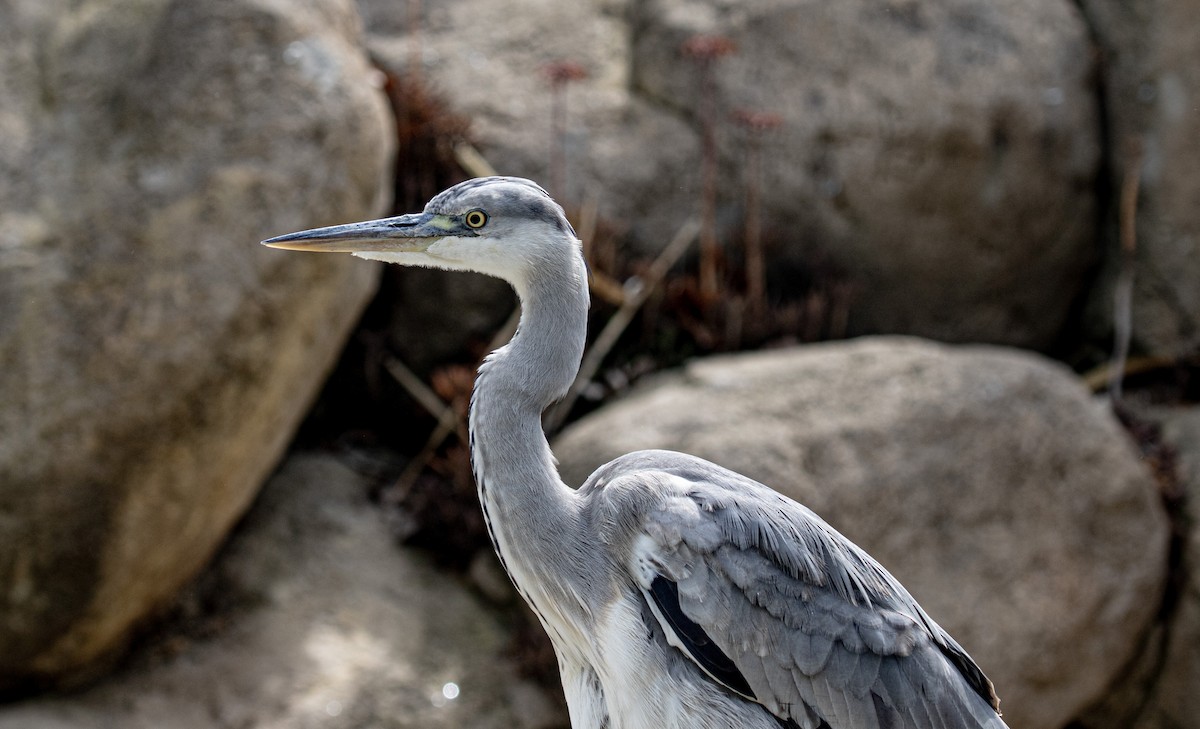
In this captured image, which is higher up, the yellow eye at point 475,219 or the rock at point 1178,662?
the yellow eye at point 475,219

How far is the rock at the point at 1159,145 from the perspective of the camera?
7.20 meters

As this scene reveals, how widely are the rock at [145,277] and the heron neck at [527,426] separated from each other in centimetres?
216

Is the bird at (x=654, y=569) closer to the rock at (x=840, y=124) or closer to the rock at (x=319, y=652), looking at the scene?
the rock at (x=319, y=652)

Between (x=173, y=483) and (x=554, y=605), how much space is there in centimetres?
237

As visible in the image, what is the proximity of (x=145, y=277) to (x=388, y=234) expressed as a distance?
6.79 ft

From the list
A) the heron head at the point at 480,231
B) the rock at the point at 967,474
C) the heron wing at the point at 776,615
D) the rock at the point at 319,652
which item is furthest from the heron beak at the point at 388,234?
→ the rock at the point at 319,652

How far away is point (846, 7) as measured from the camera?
7145 mm

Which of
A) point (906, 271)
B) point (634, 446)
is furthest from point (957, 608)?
point (906, 271)

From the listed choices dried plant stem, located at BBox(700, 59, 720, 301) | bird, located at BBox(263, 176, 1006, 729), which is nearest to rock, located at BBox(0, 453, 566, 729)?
dried plant stem, located at BBox(700, 59, 720, 301)

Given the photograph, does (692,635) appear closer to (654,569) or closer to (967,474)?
(654,569)

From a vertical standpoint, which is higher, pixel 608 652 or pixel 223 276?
pixel 608 652

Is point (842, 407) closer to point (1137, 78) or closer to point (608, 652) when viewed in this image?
point (608, 652)

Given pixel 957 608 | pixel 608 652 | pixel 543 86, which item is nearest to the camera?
pixel 608 652

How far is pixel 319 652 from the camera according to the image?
17.7ft
